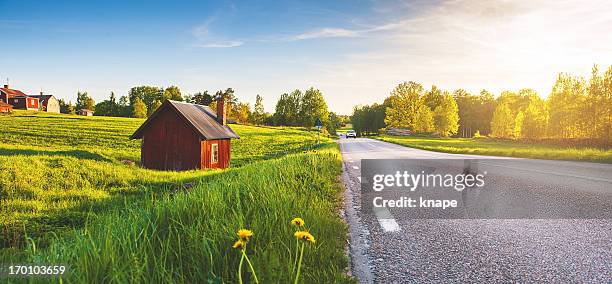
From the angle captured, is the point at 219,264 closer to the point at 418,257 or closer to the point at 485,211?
the point at 418,257

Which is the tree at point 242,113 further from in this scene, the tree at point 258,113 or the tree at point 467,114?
the tree at point 467,114

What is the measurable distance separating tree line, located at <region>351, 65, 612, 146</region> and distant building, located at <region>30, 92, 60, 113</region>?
9588cm

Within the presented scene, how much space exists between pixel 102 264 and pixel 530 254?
391cm

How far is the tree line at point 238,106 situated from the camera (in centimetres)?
9269

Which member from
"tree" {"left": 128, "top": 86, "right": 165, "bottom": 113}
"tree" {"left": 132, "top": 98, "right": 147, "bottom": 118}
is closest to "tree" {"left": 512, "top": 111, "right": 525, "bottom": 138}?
"tree" {"left": 132, "top": 98, "right": 147, "bottom": 118}

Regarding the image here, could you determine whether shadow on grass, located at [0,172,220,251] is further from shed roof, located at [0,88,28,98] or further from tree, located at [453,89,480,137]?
tree, located at [453,89,480,137]

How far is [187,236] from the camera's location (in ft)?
10.6

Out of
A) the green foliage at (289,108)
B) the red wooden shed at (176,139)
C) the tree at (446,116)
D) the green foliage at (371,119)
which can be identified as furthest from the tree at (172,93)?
the red wooden shed at (176,139)

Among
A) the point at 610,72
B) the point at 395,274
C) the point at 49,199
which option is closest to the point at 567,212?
the point at 395,274

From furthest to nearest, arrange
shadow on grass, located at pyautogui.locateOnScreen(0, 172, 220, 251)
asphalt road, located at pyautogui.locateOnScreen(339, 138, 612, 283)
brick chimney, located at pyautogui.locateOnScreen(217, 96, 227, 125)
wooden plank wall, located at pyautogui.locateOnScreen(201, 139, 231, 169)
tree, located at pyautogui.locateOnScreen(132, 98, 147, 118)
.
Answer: tree, located at pyautogui.locateOnScreen(132, 98, 147, 118)
brick chimney, located at pyautogui.locateOnScreen(217, 96, 227, 125)
wooden plank wall, located at pyautogui.locateOnScreen(201, 139, 231, 169)
shadow on grass, located at pyautogui.locateOnScreen(0, 172, 220, 251)
asphalt road, located at pyautogui.locateOnScreen(339, 138, 612, 283)

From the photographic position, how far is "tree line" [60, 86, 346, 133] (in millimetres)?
92688

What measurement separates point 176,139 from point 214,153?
307cm

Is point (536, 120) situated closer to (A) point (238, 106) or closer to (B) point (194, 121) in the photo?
(B) point (194, 121)

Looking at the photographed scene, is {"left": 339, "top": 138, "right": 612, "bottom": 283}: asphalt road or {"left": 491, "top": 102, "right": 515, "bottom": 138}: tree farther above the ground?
{"left": 491, "top": 102, "right": 515, "bottom": 138}: tree
